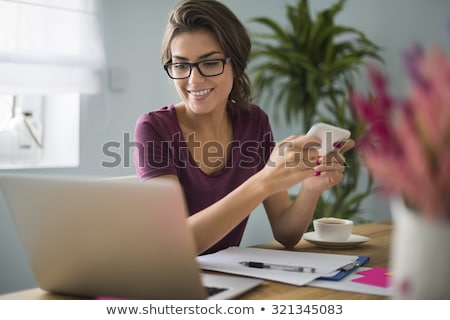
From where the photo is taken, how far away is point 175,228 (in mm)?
755

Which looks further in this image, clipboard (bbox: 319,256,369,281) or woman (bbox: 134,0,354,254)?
woman (bbox: 134,0,354,254)

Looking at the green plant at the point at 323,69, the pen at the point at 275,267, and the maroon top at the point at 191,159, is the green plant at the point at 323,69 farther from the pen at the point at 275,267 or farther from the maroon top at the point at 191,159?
the pen at the point at 275,267

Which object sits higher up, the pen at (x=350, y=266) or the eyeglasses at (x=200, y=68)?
the eyeglasses at (x=200, y=68)

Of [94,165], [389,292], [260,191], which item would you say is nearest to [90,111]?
[94,165]

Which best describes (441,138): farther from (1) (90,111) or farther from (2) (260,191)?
(1) (90,111)

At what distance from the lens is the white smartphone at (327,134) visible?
3.82 ft

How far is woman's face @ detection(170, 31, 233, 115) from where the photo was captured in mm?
1536

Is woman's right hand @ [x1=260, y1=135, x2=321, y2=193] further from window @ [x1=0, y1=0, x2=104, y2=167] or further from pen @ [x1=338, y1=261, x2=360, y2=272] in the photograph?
window @ [x1=0, y1=0, x2=104, y2=167]

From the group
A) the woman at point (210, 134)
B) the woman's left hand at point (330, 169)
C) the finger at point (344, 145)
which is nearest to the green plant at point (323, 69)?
the woman at point (210, 134)

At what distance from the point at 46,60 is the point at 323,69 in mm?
1383

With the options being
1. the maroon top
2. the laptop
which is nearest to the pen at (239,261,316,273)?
the laptop

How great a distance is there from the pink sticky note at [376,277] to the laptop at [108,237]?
219mm

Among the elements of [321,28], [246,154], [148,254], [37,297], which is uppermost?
[321,28]
